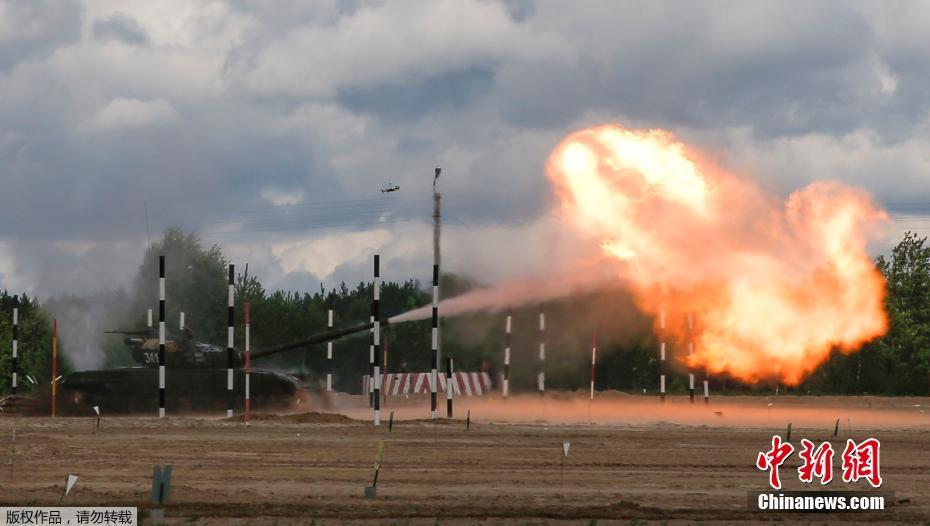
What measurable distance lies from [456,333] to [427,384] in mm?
6168

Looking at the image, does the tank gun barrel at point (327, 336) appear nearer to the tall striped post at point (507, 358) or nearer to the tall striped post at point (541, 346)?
the tall striped post at point (507, 358)

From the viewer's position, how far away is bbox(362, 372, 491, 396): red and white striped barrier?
5897 cm

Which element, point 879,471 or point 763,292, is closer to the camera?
point 879,471

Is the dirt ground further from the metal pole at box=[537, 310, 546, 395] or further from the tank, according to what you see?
the metal pole at box=[537, 310, 546, 395]

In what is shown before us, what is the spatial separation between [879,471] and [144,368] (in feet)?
97.9

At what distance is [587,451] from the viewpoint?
2856cm

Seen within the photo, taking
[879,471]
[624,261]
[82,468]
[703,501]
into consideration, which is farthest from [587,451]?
[624,261]

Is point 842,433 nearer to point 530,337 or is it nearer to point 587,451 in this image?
point 587,451

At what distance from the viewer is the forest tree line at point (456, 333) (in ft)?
174

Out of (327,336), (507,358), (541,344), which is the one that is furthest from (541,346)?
(327,336)

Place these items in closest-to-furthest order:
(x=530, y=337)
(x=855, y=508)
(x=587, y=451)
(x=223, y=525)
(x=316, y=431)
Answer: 1. (x=223, y=525)
2. (x=855, y=508)
3. (x=587, y=451)
4. (x=316, y=431)
5. (x=530, y=337)

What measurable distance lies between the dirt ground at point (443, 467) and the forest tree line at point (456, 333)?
10442 millimetres

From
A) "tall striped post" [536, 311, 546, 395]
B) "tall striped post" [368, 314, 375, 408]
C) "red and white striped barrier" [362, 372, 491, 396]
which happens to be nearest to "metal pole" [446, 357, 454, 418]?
"tall striped post" [368, 314, 375, 408]

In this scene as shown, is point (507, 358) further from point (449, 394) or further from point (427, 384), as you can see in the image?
point (427, 384)
